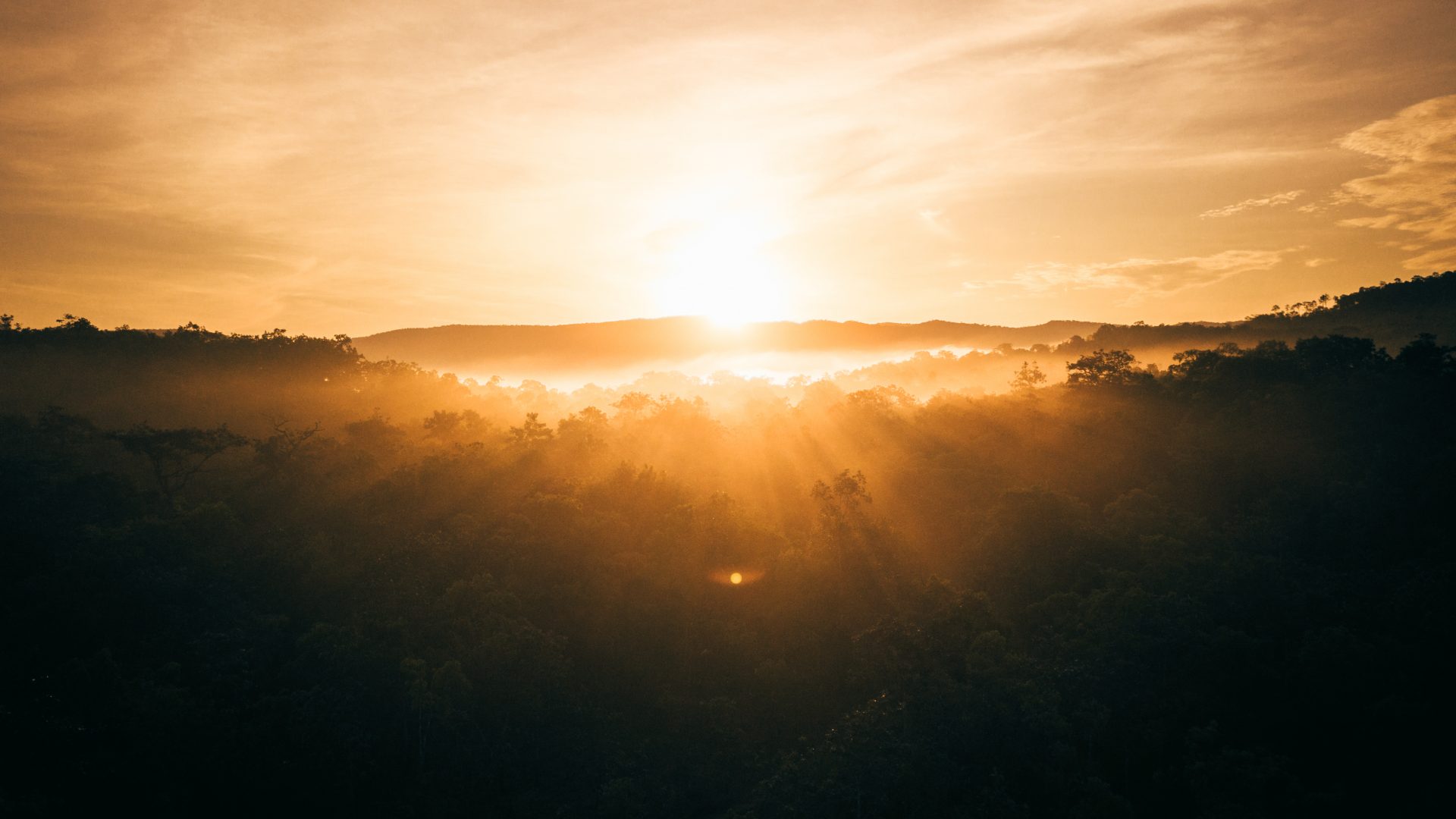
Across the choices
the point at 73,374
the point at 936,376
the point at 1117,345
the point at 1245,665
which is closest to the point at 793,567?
the point at 1245,665

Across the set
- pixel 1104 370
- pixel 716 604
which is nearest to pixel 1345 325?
pixel 1104 370

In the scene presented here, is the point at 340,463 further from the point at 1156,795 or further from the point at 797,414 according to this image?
the point at 1156,795

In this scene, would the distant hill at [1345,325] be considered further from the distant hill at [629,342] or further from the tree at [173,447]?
the tree at [173,447]

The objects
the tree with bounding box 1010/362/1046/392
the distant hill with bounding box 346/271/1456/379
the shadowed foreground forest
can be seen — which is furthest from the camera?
the distant hill with bounding box 346/271/1456/379

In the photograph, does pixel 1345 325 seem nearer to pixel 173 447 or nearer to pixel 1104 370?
pixel 1104 370

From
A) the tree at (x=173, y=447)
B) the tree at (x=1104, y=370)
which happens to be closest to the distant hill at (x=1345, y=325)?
the tree at (x=1104, y=370)

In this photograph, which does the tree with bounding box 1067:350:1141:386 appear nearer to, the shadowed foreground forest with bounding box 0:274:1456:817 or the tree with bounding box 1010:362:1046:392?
the tree with bounding box 1010:362:1046:392

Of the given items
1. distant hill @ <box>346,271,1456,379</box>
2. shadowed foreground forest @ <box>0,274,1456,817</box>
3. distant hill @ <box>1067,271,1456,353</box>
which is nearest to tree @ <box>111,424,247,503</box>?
shadowed foreground forest @ <box>0,274,1456,817</box>
